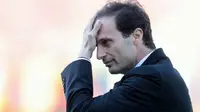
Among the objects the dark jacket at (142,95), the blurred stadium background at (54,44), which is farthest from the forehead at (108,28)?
the blurred stadium background at (54,44)

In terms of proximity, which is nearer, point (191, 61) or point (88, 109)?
point (88, 109)

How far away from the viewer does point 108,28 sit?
83 centimetres

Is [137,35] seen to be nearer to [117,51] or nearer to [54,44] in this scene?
[117,51]

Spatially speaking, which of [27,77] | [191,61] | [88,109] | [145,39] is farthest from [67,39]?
[88,109]

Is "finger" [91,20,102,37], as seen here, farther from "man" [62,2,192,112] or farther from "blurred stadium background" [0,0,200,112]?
"blurred stadium background" [0,0,200,112]

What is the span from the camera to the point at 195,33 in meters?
1.42

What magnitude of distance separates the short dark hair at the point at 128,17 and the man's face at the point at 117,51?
0.05 feet

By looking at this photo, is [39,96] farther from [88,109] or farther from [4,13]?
[88,109]

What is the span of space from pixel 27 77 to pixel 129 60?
2.23 ft

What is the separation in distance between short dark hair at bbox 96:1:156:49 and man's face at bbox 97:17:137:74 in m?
0.01

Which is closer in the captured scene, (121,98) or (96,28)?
(121,98)

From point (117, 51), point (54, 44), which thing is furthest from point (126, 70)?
point (54, 44)

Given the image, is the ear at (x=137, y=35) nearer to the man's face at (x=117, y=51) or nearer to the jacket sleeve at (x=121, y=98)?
the man's face at (x=117, y=51)

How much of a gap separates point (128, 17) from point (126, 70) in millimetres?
129
